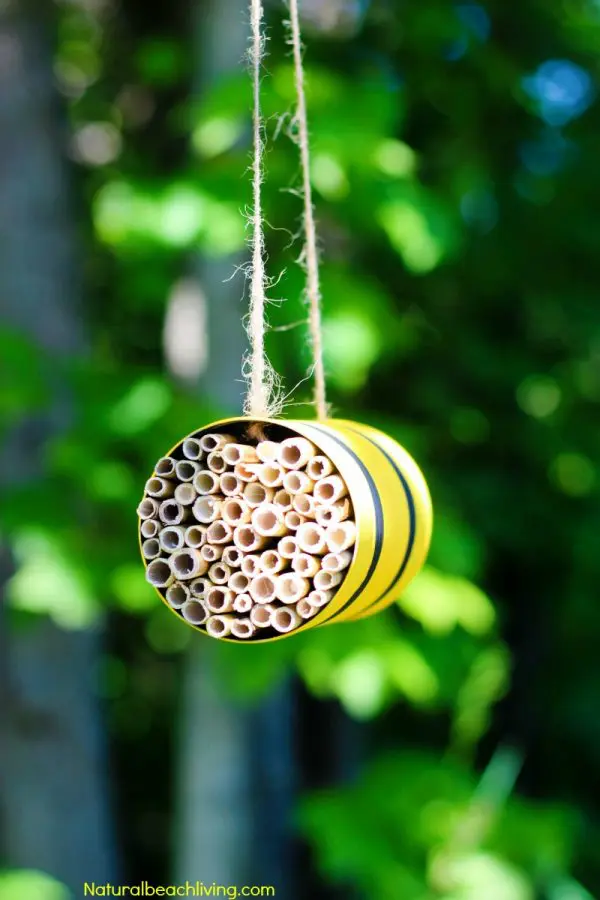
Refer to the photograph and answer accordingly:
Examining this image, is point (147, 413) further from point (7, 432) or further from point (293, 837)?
point (293, 837)

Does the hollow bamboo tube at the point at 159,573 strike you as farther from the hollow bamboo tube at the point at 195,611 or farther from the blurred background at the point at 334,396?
the blurred background at the point at 334,396

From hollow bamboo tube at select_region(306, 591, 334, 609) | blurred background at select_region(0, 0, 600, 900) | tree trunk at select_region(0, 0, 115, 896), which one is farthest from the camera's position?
tree trunk at select_region(0, 0, 115, 896)

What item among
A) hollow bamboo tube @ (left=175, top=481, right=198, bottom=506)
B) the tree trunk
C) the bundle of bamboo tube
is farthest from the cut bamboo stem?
the tree trunk

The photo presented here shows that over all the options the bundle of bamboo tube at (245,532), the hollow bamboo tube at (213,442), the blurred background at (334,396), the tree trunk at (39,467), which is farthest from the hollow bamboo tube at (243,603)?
the tree trunk at (39,467)

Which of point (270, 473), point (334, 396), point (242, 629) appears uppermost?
point (334, 396)

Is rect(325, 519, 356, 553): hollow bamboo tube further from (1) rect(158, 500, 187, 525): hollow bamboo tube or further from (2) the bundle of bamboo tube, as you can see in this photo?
(1) rect(158, 500, 187, 525): hollow bamboo tube

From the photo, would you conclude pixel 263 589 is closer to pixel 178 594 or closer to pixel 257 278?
pixel 178 594

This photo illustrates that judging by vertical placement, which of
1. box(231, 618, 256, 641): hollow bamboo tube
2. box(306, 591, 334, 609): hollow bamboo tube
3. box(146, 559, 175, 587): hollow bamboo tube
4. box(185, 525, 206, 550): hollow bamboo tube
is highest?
box(185, 525, 206, 550): hollow bamboo tube

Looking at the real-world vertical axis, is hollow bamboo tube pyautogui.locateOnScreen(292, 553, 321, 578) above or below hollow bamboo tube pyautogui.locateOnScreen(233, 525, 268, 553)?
below

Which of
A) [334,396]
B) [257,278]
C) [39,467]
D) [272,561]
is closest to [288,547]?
[272,561]
